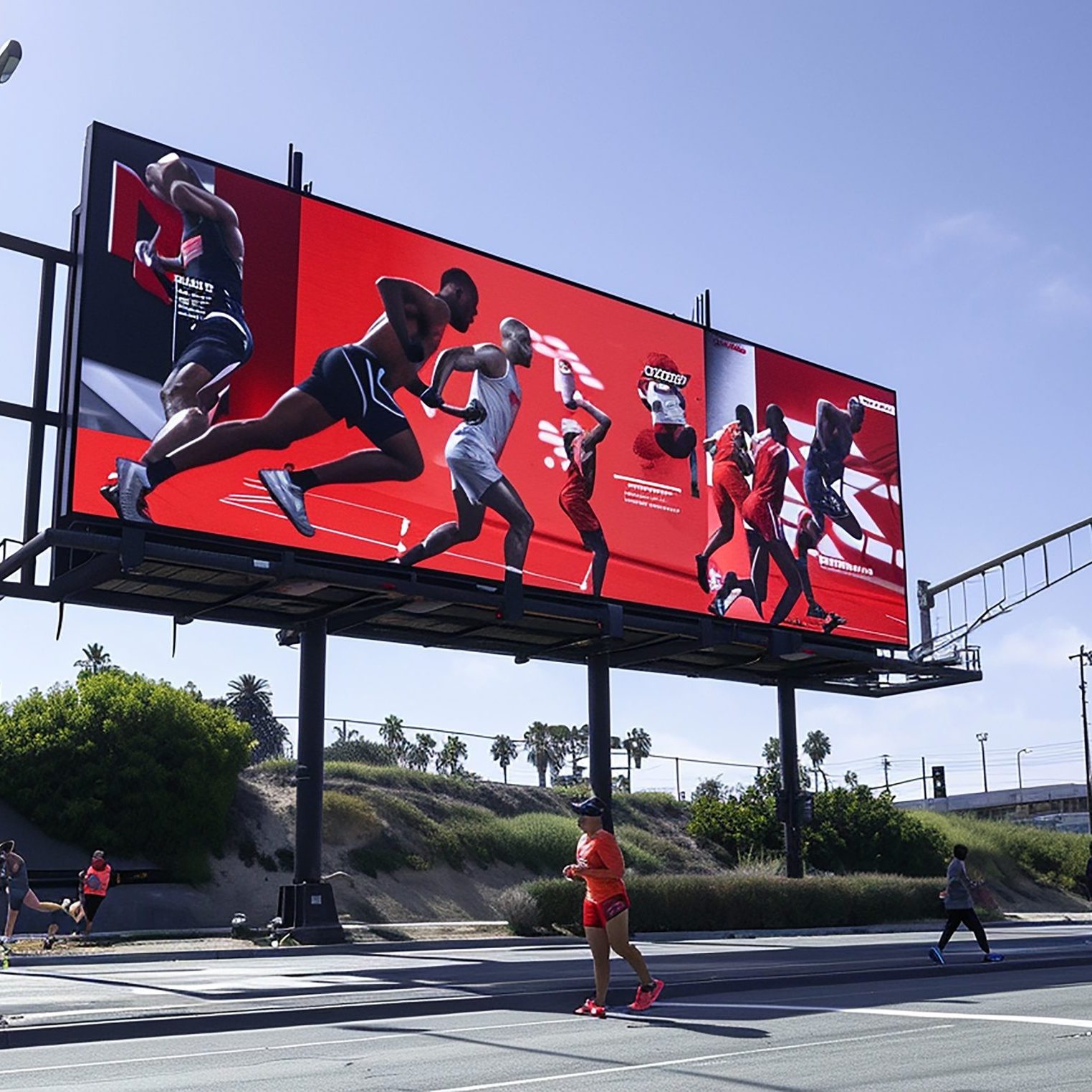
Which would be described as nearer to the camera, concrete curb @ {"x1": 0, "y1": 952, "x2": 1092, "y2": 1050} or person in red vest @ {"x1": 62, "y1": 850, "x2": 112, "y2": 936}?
concrete curb @ {"x1": 0, "y1": 952, "x2": 1092, "y2": 1050}

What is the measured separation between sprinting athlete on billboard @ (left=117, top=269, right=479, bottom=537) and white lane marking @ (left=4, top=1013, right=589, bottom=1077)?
12365mm

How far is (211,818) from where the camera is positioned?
36531 millimetres

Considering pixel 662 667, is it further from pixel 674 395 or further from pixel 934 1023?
pixel 934 1023

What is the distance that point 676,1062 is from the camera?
27.9 feet

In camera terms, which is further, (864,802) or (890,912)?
(864,802)

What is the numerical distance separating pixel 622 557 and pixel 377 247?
25.1 ft

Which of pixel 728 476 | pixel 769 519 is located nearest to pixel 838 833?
pixel 769 519

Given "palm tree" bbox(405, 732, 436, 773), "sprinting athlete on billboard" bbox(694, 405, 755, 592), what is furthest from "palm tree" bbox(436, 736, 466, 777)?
"sprinting athlete on billboard" bbox(694, 405, 755, 592)

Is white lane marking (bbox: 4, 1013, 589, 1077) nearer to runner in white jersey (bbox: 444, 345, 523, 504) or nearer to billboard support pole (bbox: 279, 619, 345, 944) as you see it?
billboard support pole (bbox: 279, 619, 345, 944)

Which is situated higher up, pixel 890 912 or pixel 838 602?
pixel 838 602

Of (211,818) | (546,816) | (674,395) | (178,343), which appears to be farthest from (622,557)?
(546,816)

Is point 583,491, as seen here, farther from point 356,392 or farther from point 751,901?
point 751,901

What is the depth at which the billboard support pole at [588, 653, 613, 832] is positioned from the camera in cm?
2870

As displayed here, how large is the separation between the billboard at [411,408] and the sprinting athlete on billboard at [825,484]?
0.25 ft
